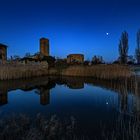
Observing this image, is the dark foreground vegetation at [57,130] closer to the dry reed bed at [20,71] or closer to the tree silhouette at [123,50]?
the dry reed bed at [20,71]

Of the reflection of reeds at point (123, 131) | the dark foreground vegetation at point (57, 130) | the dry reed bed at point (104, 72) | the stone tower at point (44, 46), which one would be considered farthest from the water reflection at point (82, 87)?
the stone tower at point (44, 46)

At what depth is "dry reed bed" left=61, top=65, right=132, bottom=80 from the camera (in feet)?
66.1

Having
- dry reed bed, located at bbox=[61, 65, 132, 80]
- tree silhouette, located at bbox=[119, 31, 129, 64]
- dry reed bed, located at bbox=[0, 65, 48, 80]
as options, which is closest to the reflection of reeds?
dry reed bed, located at bbox=[61, 65, 132, 80]

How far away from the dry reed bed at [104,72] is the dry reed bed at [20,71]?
3.40 m

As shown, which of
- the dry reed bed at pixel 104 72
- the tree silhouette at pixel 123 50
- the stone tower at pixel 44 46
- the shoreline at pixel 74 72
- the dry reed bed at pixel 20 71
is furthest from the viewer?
the stone tower at pixel 44 46

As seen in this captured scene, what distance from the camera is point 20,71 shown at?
24.0 meters

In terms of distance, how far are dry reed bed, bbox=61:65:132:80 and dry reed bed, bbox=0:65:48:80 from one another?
134 inches

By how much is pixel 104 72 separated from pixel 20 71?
27.2 feet

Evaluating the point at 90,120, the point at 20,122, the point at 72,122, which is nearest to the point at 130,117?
the point at 90,120

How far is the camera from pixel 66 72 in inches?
1142

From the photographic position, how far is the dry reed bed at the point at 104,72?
20.1 m

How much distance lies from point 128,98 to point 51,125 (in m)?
5.05

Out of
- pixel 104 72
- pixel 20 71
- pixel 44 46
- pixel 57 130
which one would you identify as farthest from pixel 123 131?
pixel 44 46

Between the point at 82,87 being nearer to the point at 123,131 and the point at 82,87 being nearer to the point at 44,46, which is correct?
the point at 123,131
